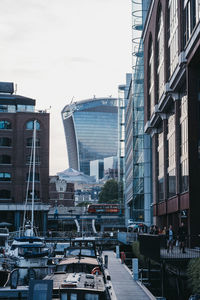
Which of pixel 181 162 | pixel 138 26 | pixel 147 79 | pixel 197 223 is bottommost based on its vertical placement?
pixel 197 223

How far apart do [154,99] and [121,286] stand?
1364 inches

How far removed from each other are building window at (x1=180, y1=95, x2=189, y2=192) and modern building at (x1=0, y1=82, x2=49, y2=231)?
50500 mm

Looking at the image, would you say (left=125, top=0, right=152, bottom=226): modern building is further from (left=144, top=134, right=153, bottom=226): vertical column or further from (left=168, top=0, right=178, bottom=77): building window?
(left=168, top=0, right=178, bottom=77): building window

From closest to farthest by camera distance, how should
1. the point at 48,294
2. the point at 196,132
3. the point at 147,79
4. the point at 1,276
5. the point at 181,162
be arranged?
the point at 48,294 < the point at 1,276 < the point at 196,132 < the point at 181,162 < the point at 147,79

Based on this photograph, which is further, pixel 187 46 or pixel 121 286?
pixel 187 46

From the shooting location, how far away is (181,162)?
49062mm

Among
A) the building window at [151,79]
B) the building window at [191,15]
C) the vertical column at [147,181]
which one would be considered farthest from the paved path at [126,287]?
the vertical column at [147,181]

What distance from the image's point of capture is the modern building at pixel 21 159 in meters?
96.1

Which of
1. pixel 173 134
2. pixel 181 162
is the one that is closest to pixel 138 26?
pixel 173 134

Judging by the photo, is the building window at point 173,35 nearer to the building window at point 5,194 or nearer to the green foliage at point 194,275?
the green foliage at point 194,275

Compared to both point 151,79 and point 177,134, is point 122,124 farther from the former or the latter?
point 177,134

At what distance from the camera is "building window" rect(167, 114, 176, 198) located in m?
53.3

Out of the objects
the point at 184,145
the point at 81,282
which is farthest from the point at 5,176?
the point at 81,282

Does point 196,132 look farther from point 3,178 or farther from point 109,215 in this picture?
point 109,215
